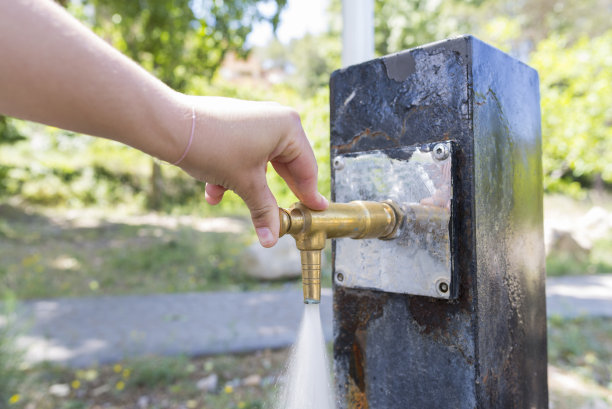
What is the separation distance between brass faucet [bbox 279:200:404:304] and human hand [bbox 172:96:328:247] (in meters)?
0.06

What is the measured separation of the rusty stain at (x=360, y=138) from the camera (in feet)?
3.15

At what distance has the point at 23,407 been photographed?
8.04 ft

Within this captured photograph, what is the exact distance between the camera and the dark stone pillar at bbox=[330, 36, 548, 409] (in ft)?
2.76

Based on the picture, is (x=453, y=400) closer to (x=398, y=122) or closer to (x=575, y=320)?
(x=398, y=122)

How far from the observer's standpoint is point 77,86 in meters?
0.56

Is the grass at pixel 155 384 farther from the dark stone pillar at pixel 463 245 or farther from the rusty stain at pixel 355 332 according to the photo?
the dark stone pillar at pixel 463 245

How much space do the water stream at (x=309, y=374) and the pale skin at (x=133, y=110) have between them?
187mm

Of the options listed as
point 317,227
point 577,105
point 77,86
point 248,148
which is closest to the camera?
point 77,86

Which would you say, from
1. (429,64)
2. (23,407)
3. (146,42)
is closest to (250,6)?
(146,42)

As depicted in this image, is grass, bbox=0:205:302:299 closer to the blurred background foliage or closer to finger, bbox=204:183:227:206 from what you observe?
the blurred background foliage

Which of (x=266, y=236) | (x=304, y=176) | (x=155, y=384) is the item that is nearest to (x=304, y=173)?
(x=304, y=176)

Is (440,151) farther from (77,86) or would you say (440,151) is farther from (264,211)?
(77,86)

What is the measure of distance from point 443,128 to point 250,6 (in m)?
3.71

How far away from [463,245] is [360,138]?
320 millimetres
